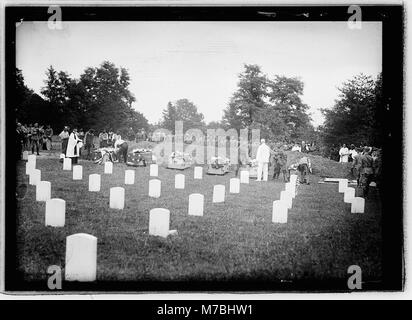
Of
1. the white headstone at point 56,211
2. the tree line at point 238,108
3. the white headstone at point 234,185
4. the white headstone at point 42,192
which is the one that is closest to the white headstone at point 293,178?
the tree line at point 238,108

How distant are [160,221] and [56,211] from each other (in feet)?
4.10

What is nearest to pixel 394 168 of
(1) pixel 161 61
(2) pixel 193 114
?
(2) pixel 193 114

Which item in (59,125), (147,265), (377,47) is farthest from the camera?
(59,125)

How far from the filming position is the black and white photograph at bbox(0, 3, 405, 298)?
12.6 ft

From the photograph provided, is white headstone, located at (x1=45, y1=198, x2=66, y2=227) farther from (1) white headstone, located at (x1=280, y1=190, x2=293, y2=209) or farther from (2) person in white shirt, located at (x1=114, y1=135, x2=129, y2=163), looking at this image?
(1) white headstone, located at (x1=280, y1=190, x2=293, y2=209)

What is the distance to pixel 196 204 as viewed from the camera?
163 inches

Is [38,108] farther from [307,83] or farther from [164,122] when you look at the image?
[307,83]

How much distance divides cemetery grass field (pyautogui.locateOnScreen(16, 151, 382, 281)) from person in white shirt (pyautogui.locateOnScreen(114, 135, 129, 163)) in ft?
0.47

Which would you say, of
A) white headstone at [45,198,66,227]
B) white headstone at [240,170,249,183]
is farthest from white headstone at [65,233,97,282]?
white headstone at [240,170,249,183]

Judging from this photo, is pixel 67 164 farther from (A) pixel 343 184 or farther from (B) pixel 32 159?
(A) pixel 343 184

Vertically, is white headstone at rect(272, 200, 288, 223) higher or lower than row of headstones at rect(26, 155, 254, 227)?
lower

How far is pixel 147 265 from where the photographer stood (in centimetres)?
371
